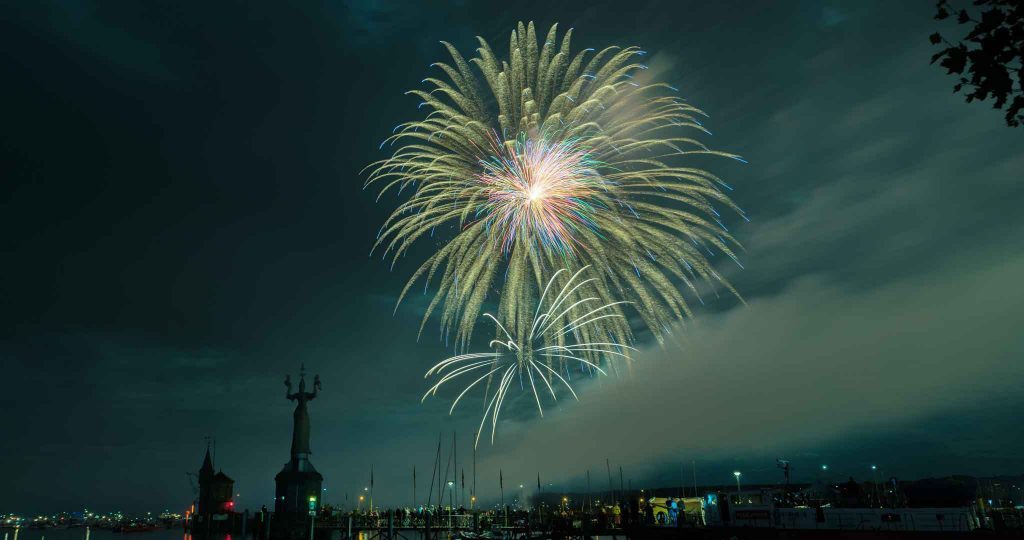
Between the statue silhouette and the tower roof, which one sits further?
the tower roof

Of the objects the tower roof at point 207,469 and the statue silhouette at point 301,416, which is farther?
the tower roof at point 207,469

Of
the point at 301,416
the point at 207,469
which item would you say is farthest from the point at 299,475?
the point at 207,469

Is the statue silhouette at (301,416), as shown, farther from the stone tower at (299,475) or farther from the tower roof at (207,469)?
the tower roof at (207,469)

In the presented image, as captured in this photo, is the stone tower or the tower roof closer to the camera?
the stone tower

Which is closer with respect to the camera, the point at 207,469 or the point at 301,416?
the point at 301,416

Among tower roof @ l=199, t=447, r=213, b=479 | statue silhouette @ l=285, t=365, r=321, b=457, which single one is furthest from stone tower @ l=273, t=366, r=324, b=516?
tower roof @ l=199, t=447, r=213, b=479

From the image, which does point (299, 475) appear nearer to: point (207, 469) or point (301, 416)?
point (301, 416)

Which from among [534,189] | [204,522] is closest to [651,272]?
[534,189]

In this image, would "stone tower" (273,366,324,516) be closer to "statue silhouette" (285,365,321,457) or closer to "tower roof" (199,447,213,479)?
"statue silhouette" (285,365,321,457)

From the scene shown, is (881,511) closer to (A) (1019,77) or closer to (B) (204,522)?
(A) (1019,77)

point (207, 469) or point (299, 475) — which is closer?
point (299, 475)

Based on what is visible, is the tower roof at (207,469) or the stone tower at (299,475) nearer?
the stone tower at (299,475)

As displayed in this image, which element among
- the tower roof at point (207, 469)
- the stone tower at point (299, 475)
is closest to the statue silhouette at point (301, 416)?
the stone tower at point (299, 475)
